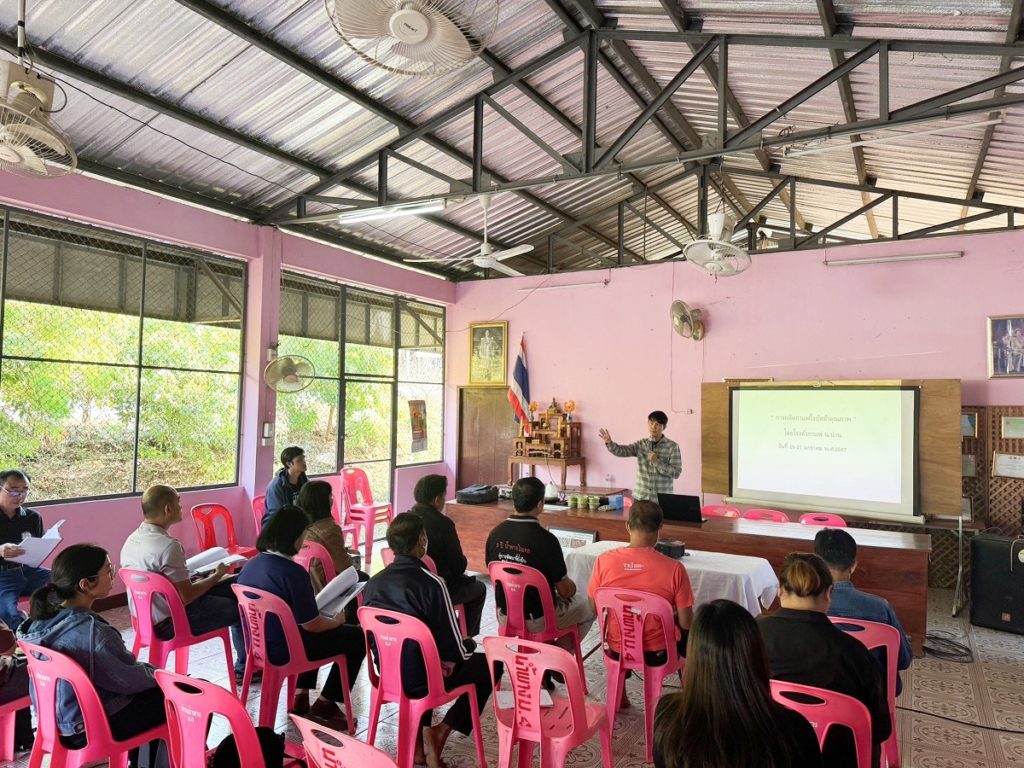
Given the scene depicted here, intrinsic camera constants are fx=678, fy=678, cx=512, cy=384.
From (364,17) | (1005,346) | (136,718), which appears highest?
(364,17)

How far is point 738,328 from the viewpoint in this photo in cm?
753

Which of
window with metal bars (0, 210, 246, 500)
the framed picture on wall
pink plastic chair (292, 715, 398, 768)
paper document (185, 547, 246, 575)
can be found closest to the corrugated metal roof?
window with metal bars (0, 210, 246, 500)

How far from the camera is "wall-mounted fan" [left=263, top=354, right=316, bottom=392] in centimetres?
661

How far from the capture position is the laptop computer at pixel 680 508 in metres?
4.92

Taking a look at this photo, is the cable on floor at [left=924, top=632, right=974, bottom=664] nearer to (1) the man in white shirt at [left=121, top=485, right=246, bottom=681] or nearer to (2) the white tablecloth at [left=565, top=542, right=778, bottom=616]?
(2) the white tablecloth at [left=565, top=542, right=778, bottom=616]

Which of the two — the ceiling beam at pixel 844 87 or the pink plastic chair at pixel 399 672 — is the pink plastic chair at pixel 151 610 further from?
the ceiling beam at pixel 844 87

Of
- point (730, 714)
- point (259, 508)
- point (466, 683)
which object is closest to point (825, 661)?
point (730, 714)

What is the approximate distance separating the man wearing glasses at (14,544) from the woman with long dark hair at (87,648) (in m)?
1.60

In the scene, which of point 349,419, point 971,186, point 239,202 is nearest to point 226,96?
point 239,202

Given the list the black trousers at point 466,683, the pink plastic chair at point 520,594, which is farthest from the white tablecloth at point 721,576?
the black trousers at point 466,683

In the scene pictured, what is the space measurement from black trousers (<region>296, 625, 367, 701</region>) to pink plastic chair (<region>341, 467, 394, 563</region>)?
3653 millimetres

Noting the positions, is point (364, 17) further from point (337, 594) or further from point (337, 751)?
point (337, 594)

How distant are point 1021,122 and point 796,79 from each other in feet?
5.43

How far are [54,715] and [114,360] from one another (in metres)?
4.15
